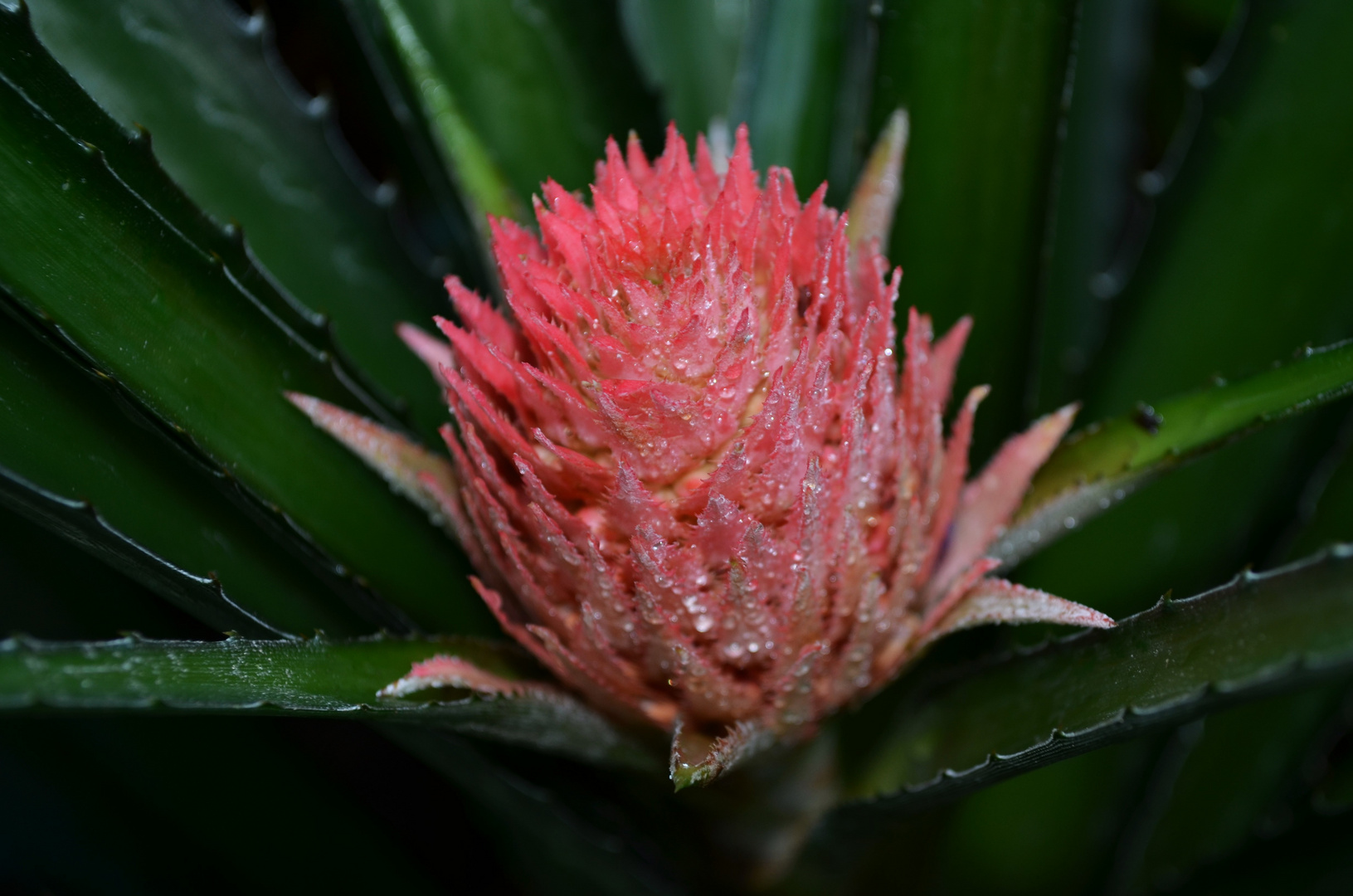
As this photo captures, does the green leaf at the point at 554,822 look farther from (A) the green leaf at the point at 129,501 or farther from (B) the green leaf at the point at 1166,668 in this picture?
(B) the green leaf at the point at 1166,668

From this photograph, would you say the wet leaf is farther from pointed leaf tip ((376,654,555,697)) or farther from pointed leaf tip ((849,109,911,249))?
pointed leaf tip ((376,654,555,697))

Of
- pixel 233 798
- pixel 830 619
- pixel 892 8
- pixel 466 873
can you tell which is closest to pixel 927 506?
pixel 830 619

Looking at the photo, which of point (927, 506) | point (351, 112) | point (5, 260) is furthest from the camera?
point (351, 112)

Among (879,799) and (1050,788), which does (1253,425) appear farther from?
(1050,788)

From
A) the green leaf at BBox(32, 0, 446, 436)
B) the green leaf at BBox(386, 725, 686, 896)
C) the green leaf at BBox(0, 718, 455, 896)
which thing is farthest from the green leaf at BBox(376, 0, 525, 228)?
the green leaf at BBox(0, 718, 455, 896)

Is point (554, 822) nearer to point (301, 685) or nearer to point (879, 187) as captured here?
point (301, 685)

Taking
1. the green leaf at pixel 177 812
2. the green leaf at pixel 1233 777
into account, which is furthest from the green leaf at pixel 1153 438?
the green leaf at pixel 177 812

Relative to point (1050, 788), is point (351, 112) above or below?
above

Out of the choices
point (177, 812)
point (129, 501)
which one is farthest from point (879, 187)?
point (177, 812)
